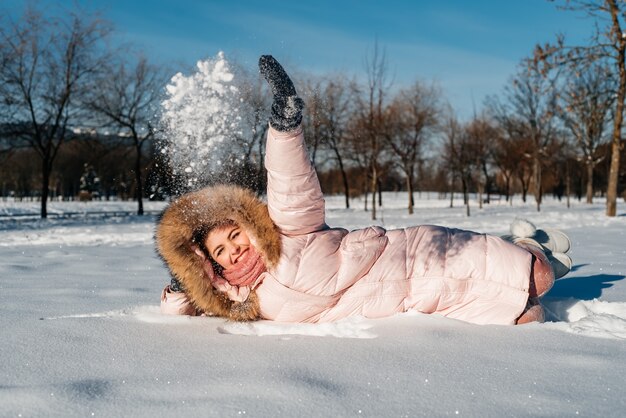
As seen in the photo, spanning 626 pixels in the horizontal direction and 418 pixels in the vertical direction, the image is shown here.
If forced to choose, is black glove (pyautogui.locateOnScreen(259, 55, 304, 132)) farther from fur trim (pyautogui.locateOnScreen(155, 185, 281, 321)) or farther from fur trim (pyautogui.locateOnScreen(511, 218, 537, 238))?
fur trim (pyautogui.locateOnScreen(511, 218, 537, 238))

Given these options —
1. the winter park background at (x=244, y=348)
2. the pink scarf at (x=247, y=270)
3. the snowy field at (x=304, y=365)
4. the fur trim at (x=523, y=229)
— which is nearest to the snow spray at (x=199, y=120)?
the winter park background at (x=244, y=348)

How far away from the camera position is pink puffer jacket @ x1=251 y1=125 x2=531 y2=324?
229 cm

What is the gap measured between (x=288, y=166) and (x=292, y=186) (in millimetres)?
93

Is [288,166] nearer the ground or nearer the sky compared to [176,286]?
nearer the sky

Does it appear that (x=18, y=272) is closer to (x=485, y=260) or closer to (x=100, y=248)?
(x=100, y=248)

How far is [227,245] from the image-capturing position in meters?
2.46

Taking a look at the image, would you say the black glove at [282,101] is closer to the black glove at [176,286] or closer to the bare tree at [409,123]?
the black glove at [176,286]

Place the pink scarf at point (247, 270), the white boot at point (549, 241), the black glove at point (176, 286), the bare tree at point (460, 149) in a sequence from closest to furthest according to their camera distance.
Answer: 1. the pink scarf at point (247, 270)
2. the black glove at point (176, 286)
3. the white boot at point (549, 241)
4. the bare tree at point (460, 149)

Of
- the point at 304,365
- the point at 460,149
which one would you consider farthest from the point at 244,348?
the point at 460,149

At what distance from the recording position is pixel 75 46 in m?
17.2

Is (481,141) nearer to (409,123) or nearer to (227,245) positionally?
(409,123)

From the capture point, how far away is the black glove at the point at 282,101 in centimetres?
213

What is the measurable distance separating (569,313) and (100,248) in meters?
6.56

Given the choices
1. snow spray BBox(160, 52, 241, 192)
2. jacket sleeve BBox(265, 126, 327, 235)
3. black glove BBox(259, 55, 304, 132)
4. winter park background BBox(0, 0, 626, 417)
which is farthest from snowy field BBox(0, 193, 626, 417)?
black glove BBox(259, 55, 304, 132)
